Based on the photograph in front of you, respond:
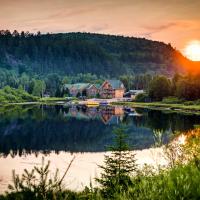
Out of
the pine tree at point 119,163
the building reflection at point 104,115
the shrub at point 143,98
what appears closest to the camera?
the pine tree at point 119,163

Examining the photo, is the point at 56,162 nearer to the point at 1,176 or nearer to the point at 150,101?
the point at 1,176

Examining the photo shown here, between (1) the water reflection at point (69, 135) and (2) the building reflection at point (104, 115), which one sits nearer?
(1) the water reflection at point (69, 135)

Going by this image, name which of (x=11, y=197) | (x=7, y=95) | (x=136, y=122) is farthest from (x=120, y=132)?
(x=7, y=95)

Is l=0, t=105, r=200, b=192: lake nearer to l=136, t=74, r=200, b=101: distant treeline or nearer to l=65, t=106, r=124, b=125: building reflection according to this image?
l=65, t=106, r=124, b=125: building reflection

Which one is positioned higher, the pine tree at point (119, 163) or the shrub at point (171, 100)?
the pine tree at point (119, 163)

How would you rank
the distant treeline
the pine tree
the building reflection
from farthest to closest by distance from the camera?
the distant treeline → the building reflection → the pine tree

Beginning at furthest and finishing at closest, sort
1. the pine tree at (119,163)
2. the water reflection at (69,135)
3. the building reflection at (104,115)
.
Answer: the building reflection at (104,115), the water reflection at (69,135), the pine tree at (119,163)

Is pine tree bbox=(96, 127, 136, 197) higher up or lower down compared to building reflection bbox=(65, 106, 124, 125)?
higher up

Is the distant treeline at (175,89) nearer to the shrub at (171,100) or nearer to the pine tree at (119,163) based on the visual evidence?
the shrub at (171,100)

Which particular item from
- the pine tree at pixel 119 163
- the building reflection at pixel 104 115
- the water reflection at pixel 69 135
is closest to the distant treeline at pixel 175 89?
the building reflection at pixel 104 115

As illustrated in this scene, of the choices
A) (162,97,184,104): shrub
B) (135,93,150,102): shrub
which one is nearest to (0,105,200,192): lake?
(162,97,184,104): shrub

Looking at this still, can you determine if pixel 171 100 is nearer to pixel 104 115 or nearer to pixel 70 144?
pixel 104 115

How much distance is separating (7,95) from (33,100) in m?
20.1

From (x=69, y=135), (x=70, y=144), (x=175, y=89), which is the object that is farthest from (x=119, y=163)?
(x=175, y=89)
